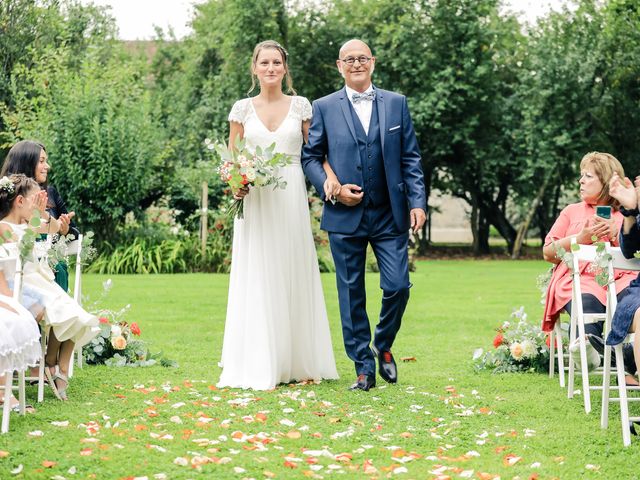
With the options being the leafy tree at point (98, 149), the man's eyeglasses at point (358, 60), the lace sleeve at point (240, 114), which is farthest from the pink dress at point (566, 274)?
the leafy tree at point (98, 149)

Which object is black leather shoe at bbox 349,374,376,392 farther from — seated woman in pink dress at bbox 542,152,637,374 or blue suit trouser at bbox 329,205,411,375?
seated woman in pink dress at bbox 542,152,637,374

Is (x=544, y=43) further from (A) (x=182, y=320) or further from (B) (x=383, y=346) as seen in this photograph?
(B) (x=383, y=346)

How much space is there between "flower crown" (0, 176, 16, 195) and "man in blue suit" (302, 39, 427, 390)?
198 centimetres

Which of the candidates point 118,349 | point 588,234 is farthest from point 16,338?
point 588,234

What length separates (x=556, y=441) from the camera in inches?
201

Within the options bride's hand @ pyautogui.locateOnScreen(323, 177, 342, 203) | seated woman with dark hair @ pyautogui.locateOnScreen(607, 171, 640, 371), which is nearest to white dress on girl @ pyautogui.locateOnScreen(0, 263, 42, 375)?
bride's hand @ pyautogui.locateOnScreen(323, 177, 342, 203)

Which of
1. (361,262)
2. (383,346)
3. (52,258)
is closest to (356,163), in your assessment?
(361,262)

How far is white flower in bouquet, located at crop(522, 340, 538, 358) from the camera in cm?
759

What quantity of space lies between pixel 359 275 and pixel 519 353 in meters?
1.68

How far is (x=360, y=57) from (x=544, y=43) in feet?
69.3

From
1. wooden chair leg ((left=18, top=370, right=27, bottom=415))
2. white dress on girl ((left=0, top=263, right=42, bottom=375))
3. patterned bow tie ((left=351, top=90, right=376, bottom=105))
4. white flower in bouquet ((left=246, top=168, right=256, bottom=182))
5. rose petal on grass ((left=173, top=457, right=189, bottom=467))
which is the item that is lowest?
rose petal on grass ((left=173, top=457, right=189, bottom=467))

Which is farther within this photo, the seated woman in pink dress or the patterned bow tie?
the patterned bow tie

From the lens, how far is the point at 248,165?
260 inches

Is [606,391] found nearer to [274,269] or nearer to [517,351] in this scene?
[517,351]
